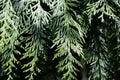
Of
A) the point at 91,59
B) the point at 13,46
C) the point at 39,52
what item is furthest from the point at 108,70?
the point at 13,46

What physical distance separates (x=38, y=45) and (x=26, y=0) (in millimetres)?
426

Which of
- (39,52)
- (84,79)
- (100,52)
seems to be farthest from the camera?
(84,79)

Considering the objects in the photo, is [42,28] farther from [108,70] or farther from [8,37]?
[108,70]

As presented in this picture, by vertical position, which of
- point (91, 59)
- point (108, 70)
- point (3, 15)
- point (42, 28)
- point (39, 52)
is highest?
point (3, 15)

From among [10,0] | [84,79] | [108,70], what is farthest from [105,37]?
[10,0]

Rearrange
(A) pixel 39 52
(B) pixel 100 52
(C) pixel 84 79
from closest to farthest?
(A) pixel 39 52, (B) pixel 100 52, (C) pixel 84 79

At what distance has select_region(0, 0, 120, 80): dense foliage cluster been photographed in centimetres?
202

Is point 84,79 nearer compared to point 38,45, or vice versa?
point 38,45

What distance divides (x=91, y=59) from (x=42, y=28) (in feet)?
1.71

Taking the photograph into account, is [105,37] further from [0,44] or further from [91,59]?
[0,44]

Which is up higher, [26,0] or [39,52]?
[26,0]

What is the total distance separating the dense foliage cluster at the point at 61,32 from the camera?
2.02 meters

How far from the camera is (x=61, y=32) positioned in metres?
2.01

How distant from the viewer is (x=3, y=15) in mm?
2094
